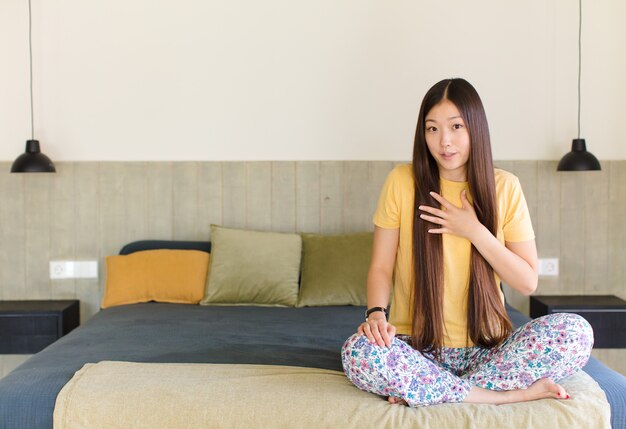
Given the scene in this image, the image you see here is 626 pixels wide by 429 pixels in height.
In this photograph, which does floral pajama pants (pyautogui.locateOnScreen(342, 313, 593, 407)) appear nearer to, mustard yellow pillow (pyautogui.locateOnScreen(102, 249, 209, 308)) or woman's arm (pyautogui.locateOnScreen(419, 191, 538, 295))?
woman's arm (pyautogui.locateOnScreen(419, 191, 538, 295))

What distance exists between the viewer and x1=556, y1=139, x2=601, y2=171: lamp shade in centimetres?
367

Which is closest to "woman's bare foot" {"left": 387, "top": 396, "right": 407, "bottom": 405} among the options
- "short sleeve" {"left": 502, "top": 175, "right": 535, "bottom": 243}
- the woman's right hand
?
the woman's right hand

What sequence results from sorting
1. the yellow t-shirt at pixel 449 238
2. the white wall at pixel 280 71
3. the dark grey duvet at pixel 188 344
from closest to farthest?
the dark grey duvet at pixel 188 344 → the yellow t-shirt at pixel 449 238 → the white wall at pixel 280 71

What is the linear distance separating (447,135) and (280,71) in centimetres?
182

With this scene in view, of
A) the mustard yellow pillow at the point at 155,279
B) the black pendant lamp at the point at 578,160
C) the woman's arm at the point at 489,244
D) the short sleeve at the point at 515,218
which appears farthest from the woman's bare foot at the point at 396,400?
the black pendant lamp at the point at 578,160

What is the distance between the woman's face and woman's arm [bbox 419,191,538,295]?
12 centimetres

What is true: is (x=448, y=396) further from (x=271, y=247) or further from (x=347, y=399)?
(x=271, y=247)

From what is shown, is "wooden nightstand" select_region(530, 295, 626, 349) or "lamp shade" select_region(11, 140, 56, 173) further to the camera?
"lamp shade" select_region(11, 140, 56, 173)

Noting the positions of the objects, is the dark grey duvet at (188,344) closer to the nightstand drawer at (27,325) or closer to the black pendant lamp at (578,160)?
the nightstand drawer at (27,325)

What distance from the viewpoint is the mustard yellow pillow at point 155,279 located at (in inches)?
139

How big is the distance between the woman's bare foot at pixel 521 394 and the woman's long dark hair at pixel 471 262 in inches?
8.2

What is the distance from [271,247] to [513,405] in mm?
1786

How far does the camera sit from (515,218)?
2266 millimetres

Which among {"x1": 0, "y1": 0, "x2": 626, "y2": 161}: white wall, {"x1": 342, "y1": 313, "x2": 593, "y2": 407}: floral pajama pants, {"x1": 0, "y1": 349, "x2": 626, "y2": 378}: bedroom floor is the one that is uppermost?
{"x1": 0, "y1": 0, "x2": 626, "y2": 161}: white wall
